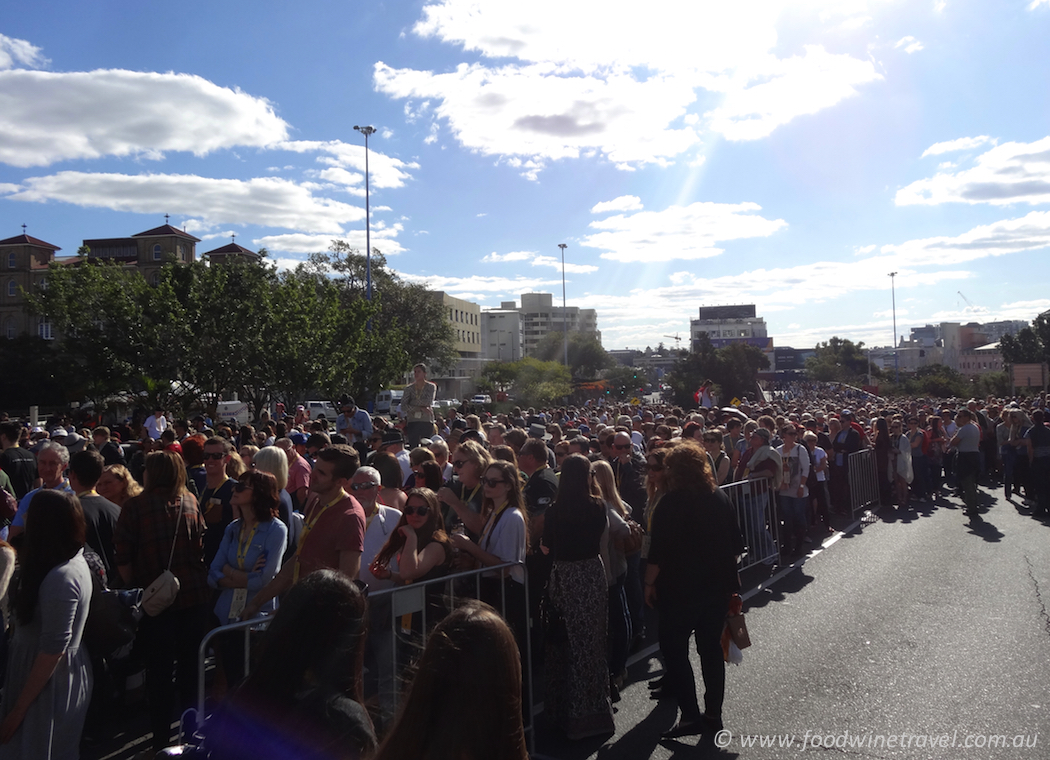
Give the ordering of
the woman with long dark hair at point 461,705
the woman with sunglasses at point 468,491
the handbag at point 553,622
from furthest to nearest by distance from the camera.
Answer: the woman with sunglasses at point 468,491 < the handbag at point 553,622 < the woman with long dark hair at point 461,705

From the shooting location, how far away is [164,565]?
471 cm

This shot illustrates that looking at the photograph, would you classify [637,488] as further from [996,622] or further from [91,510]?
[91,510]

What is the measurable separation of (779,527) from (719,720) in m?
5.83

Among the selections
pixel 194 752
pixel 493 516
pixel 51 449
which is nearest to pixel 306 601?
pixel 194 752

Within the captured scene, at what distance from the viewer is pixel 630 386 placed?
2621 inches

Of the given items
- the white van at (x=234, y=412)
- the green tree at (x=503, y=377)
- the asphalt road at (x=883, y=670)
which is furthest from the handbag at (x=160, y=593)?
the green tree at (x=503, y=377)

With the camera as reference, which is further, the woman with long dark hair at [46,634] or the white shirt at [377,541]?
the white shirt at [377,541]

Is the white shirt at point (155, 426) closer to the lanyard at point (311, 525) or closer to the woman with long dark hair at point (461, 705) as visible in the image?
the lanyard at point (311, 525)

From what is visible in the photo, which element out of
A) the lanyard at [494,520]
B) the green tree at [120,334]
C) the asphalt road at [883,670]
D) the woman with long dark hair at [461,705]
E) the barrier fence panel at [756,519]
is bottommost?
the asphalt road at [883,670]

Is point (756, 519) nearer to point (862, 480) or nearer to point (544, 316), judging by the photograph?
point (862, 480)

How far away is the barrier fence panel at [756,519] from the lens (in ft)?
29.6

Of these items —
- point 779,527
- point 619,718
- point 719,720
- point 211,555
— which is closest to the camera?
point 719,720

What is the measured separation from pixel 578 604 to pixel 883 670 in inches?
104

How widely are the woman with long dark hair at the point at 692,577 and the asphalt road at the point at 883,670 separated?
290 millimetres
